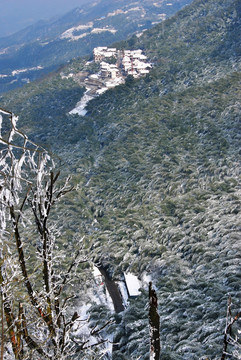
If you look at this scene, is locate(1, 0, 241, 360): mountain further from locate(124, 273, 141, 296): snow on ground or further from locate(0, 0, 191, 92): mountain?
locate(0, 0, 191, 92): mountain

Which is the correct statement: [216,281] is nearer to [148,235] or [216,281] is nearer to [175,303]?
[175,303]

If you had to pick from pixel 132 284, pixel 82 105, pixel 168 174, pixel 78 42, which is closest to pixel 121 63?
pixel 82 105

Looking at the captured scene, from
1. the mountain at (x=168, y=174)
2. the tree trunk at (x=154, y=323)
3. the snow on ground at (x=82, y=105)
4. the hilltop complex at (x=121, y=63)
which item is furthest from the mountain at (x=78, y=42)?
the tree trunk at (x=154, y=323)

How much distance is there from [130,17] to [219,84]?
76.6 m

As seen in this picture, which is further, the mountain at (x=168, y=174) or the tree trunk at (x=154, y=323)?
the mountain at (x=168, y=174)

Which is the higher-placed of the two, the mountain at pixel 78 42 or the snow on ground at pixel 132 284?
the mountain at pixel 78 42

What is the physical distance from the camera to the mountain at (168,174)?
8.27 m

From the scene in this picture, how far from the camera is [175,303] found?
8516 mm

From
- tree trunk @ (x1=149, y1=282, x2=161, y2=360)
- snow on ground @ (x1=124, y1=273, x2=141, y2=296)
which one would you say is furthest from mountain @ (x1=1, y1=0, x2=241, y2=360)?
tree trunk @ (x1=149, y1=282, x2=161, y2=360)

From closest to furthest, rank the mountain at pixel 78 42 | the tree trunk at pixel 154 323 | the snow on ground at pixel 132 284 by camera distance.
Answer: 1. the tree trunk at pixel 154 323
2. the snow on ground at pixel 132 284
3. the mountain at pixel 78 42

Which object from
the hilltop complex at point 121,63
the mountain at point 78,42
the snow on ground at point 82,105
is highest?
the mountain at point 78,42

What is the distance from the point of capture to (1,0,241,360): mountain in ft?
27.1

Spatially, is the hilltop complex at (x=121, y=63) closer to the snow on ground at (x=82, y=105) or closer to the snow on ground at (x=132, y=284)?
the snow on ground at (x=82, y=105)

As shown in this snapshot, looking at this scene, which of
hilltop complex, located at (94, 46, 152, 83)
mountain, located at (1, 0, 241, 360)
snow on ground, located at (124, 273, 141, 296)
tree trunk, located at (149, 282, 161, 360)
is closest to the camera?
tree trunk, located at (149, 282, 161, 360)
